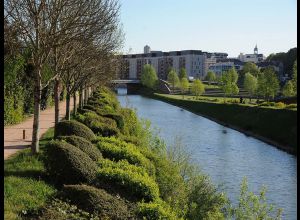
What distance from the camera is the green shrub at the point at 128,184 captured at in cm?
1212

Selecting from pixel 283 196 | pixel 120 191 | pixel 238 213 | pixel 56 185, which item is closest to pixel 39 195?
pixel 56 185

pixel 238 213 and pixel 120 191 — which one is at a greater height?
pixel 120 191

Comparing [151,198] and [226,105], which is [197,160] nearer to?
[151,198]

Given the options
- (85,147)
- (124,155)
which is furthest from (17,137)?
(85,147)

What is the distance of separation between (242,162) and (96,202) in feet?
76.6

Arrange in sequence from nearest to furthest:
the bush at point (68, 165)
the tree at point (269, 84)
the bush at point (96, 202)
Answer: the bush at point (96, 202) → the bush at point (68, 165) → the tree at point (269, 84)

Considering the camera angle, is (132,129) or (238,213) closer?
(238,213)

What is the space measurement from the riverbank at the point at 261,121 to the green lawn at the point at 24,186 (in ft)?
88.8

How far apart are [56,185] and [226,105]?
54.3 m

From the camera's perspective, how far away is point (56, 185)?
41.0ft

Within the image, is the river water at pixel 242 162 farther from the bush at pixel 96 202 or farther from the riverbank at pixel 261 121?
the bush at pixel 96 202

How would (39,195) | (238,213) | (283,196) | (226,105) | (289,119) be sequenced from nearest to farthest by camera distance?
1. (39,195)
2. (238,213)
3. (283,196)
4. (289,119)
5. (226,105)

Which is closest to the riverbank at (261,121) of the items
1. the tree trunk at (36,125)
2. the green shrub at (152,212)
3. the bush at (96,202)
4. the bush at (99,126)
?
the bush at (99,126)

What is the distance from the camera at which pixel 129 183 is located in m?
12.2
